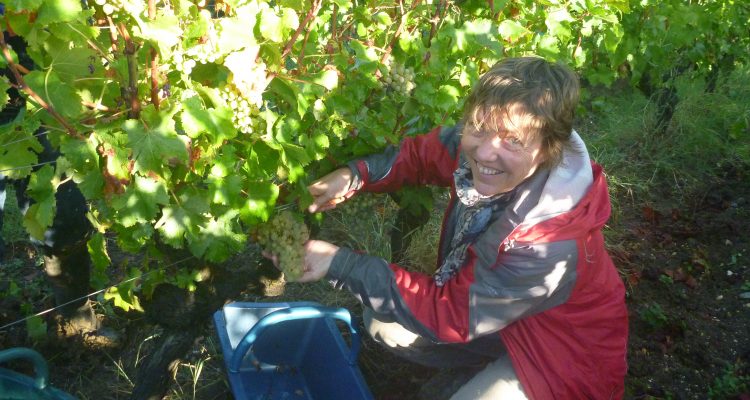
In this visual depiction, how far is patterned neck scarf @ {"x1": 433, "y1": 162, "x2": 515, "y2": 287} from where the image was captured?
2.18m

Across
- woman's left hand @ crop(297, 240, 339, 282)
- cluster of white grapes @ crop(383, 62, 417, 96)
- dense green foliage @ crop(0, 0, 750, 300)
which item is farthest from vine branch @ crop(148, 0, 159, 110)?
cluster of white grapes @ crop(383, 62, 417, 96)

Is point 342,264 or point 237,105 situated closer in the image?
point 237,105

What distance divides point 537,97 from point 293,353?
152cm

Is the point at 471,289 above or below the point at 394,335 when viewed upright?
above

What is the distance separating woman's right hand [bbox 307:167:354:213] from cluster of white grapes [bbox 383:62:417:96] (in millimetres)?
327

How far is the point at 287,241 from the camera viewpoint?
196 cm

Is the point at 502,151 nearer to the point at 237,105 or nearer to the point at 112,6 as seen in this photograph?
the point at 237,105

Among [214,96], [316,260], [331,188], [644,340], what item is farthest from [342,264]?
[644,340]

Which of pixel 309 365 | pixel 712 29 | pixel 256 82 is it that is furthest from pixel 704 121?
pixel 256 82

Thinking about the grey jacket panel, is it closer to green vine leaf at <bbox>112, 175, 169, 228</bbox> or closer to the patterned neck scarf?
the patterned neck scarf

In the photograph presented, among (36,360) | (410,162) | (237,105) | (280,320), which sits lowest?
(280,320)

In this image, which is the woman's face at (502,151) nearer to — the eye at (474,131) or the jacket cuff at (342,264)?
the eye at (474,131)

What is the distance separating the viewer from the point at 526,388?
6.95 ft

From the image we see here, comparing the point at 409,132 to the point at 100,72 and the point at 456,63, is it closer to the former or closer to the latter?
the point at 456,63
